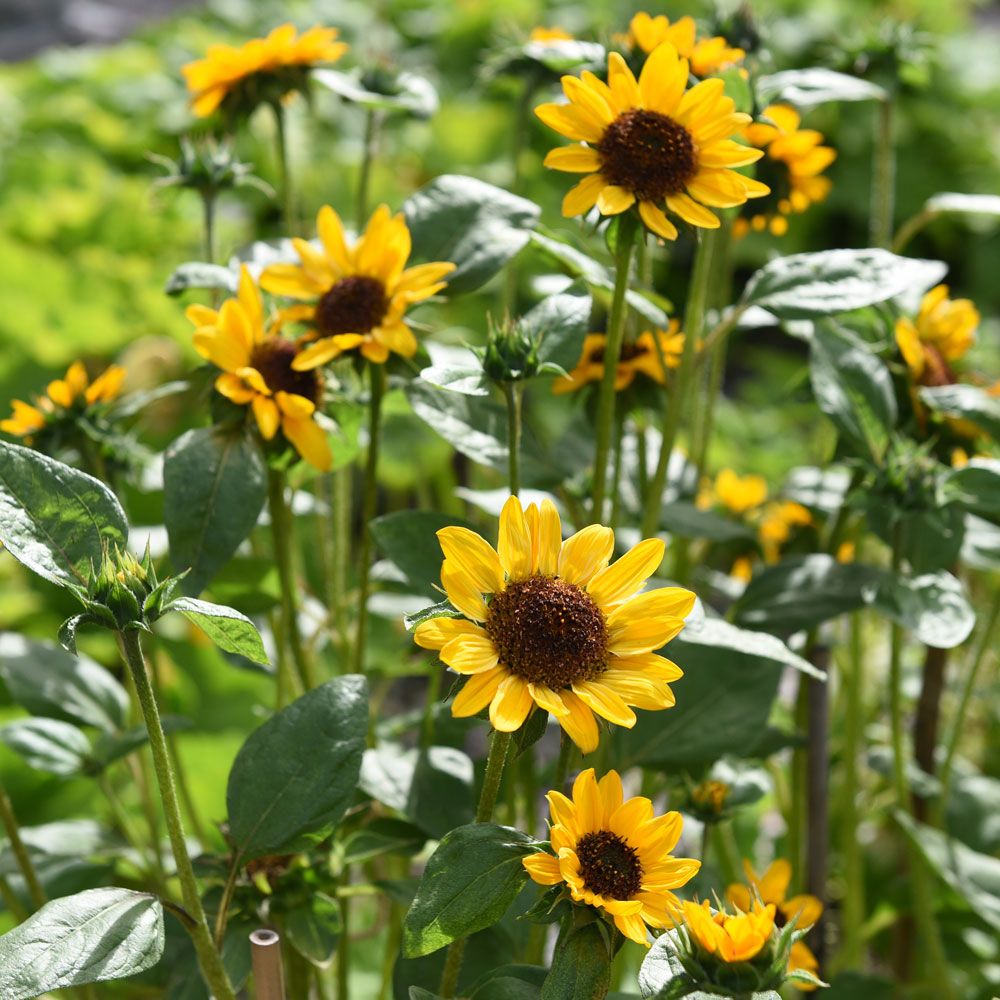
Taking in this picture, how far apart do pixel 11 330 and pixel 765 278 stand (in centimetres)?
138

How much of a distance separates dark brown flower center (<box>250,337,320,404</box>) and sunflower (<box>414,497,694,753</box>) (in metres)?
0.17

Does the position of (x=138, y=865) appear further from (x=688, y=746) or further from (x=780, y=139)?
(x=780, y=139)

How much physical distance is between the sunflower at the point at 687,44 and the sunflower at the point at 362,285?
15cm

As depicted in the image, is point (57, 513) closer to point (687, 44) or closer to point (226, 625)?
point (226, 625)

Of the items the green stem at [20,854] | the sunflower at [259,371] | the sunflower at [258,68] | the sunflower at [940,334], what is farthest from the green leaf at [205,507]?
the sunflower at [940,334]

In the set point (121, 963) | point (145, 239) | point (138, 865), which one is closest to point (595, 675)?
point (121, 963)

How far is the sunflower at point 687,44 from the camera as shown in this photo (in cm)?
63

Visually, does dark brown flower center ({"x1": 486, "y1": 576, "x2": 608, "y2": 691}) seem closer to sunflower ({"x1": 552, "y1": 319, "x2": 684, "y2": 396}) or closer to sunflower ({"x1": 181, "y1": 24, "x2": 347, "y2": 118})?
sunflower ({"x1": 552, "y1": 319, "x2": 684, "y2": 396})

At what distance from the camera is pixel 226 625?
0.44m

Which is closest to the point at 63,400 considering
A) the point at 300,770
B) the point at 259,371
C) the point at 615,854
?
the point at 259,371

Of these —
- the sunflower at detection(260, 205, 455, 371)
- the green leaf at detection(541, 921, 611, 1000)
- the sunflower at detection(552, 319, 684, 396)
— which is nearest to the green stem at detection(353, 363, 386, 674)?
the sunflower at detection(260, 205, 455, 371)

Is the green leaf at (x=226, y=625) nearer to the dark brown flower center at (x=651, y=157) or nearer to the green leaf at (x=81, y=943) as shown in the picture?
the green leaf at (x=81, y=943)

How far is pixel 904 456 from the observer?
2.12 ft

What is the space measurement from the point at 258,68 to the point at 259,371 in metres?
0.24
